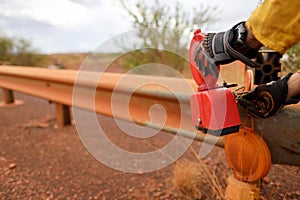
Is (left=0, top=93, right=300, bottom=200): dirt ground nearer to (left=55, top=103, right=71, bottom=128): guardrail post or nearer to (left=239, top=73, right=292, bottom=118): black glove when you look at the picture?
(left=55, top=103, right=71, bottom=128): guardrail post

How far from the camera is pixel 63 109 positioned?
11.0ft

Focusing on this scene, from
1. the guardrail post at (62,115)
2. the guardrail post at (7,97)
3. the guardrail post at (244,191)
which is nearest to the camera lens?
the guardrail post at (244,191)

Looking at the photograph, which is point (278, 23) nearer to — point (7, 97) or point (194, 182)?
point (194, 182)

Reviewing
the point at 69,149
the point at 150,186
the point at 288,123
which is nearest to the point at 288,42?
the point at 288,123

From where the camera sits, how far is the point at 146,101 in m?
1.85

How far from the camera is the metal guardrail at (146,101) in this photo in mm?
1225

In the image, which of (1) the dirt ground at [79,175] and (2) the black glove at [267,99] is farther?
(1) the dirt ground at [79,175]

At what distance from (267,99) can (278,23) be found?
1.30ft

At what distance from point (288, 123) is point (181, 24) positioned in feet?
11.0

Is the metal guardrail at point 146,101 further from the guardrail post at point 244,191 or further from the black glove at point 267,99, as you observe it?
the guardrail post at point 244,191

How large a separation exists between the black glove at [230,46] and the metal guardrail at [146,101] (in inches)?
13.2

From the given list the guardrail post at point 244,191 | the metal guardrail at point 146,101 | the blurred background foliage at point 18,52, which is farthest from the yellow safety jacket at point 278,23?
the blurred background foliage at point 18,52

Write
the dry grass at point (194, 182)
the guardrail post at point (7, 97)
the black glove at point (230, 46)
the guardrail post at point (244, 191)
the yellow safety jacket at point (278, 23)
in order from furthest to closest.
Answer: the guardrail post at point (7, 97) < the dry grass at point (194, 182) < the guardrail post at point (244, 191) < the black glove at point (230, 46) < the yellow safety jacket at point (278, 23)

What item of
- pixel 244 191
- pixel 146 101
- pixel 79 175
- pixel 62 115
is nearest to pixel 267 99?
pixel 244 191
